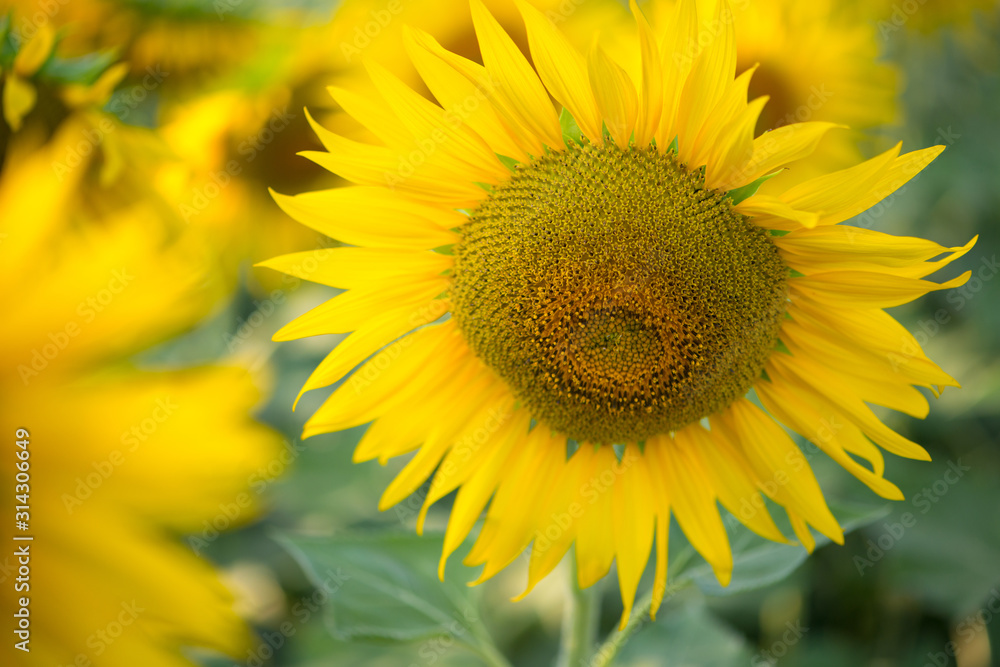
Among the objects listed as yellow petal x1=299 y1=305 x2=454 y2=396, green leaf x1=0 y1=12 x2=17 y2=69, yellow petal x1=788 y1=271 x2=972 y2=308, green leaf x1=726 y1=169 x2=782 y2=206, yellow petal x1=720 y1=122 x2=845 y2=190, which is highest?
green leaf x1=0 y1=12 x2=17 y2=69

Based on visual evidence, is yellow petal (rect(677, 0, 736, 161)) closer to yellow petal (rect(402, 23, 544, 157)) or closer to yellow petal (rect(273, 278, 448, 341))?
yellow petal (rect(402, 23, 544, 157))

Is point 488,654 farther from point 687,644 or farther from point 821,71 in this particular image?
point 821,71

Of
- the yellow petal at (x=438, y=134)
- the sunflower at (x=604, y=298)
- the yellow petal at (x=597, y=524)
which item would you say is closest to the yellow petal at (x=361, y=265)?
the sunflower at (x=604, y=298)

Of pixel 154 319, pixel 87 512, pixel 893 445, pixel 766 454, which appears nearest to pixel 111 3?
pixel 154 319

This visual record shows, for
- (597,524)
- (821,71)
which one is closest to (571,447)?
(597,524)

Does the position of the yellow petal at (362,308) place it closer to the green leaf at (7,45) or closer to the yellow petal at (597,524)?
the yellow petal at (597,524)

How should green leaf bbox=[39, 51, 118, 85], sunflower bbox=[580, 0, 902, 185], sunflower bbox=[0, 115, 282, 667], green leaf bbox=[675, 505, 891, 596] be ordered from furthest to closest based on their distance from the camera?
sunflower bbox=[580, 0, 902, 185]
green leaf bbox=[39, 51, 118, 85]
green leaf bbox=[675, 505, 891, 596]
sunflower bbox=[0, 115, 282, 667]

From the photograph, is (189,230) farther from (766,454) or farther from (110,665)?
(766,454)

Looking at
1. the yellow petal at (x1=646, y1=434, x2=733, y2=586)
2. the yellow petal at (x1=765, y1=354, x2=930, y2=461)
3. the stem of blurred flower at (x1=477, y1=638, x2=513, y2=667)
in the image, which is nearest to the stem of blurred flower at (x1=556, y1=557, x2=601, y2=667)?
the stem of blurred flower at (x1=477, y1=638, x2=513, y2=667)
